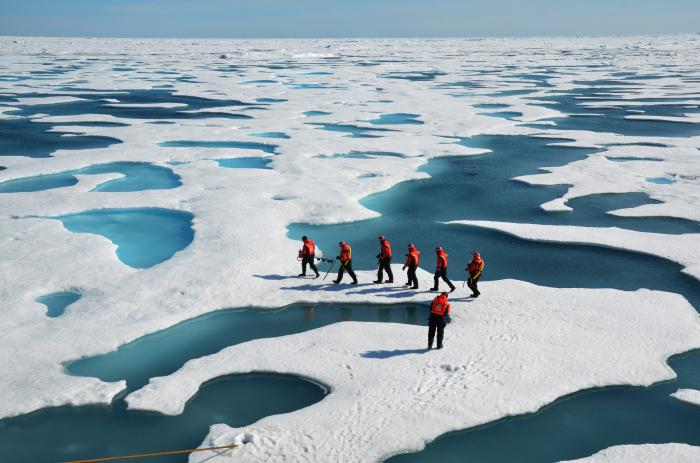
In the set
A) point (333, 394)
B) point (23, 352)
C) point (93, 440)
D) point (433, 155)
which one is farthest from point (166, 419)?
point (433, 155)

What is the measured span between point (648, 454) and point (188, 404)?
22.6ft

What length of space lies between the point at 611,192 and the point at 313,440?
56.4ft

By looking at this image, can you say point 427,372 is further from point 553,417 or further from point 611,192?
point 611,192

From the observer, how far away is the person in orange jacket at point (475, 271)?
494 inches

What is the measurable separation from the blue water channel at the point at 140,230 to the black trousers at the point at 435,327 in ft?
25.6

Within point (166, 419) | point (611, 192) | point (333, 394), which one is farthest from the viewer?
point (611, 192)

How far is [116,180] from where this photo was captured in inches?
907

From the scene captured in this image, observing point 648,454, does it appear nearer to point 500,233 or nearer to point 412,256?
point 412,256

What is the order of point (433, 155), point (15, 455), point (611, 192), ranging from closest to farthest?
point (15, 455) → point (611, 192) → point (433, 155)

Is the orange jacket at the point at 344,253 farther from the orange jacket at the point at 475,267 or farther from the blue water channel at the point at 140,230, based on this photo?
the blue water channel at the point at 140,230

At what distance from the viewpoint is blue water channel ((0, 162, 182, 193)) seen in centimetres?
2192

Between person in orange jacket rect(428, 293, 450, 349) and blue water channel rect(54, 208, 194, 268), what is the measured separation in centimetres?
781

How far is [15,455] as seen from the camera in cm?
820

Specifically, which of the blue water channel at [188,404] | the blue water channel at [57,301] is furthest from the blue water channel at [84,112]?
the blue water channel at [188,404]
